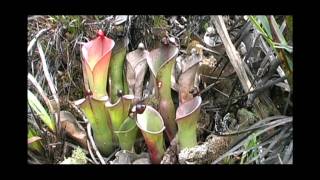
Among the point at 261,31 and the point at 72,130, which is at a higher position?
the point at 261,31

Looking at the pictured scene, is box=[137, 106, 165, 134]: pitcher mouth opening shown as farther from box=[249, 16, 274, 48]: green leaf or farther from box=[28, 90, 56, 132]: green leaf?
box=[249, 16, 274, 48]: green leaf

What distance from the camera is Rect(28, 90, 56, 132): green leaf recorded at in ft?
13.9

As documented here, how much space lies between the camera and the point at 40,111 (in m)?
4.25

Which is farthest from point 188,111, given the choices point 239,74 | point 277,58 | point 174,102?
point 277,58

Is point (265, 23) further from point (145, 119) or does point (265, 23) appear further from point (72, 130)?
point (72, 130)

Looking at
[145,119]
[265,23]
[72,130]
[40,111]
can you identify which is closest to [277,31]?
[265,23]

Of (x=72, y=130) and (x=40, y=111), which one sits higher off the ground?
(x=40, y=111)

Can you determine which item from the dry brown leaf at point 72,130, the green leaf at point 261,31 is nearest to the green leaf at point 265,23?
the green leaf at point 261,31

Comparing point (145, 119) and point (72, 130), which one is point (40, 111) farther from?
point (145, 119)

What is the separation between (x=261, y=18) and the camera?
4168 millimetres

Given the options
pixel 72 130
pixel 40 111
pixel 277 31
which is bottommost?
pixel 72 130

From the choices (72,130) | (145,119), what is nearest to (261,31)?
(145,119)

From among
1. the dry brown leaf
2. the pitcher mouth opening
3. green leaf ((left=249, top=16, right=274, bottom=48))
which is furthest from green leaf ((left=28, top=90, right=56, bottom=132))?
green leaf ((left=249, top=16, right=274, bottom=48))

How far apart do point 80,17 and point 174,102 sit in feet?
2.69
